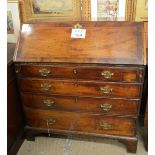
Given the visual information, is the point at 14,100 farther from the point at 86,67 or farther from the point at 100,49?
the point at 100,49

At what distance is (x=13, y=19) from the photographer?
2391 mm

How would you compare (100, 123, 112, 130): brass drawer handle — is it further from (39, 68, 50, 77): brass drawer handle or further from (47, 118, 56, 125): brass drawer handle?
(39, 68, 50, 77): brass drawer handle

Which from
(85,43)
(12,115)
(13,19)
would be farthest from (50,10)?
(12,115)

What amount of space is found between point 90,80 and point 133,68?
0.38 metres

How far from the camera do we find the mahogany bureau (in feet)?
5.91

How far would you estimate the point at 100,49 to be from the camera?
6.00ft

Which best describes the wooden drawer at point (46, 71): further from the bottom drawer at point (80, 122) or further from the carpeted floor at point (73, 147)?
the carpeted floor at point (73, 147)

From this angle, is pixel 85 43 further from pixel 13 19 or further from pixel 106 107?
pixel 13 19

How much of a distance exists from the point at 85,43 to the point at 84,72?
0.25 metres

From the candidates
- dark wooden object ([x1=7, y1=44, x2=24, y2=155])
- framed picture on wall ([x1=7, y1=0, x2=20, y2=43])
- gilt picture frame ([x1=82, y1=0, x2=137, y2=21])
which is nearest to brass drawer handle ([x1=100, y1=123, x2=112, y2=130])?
dark wooden object ([x1=7, y1=44, x2=24, y2=155])

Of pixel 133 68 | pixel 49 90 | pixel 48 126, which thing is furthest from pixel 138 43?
pixel 48 126

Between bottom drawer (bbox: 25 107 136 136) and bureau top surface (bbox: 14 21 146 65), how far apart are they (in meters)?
0.57
